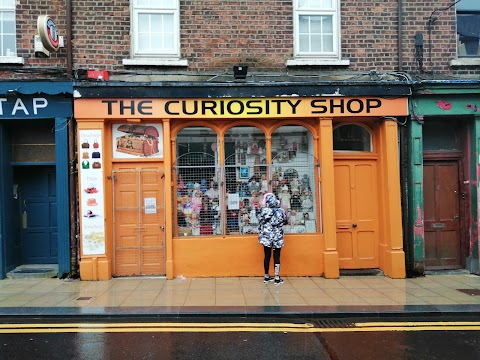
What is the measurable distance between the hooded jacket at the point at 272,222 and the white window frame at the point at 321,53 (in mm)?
3119

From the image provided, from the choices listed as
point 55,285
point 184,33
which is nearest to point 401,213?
point 184,33

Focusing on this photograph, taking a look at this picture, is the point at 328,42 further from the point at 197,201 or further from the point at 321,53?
the point at 197,201

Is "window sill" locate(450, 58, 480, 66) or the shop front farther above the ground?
"window sill" locate(450, 58, 480, 66)

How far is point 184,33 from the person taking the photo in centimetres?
922

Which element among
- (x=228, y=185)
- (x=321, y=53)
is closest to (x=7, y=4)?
(x=228, y=185)

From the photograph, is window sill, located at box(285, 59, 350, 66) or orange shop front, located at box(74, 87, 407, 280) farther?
window sill, located at box(285, 59, 350, 66)

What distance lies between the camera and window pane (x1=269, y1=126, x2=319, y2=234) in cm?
946

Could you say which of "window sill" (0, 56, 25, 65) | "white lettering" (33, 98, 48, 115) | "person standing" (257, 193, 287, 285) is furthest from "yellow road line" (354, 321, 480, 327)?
"window sill" (0, 56, 25, 65)

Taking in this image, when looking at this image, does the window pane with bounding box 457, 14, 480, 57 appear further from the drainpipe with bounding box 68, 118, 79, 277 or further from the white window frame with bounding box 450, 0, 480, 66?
the drainpipe with bounding box 68, 118, 79, 277

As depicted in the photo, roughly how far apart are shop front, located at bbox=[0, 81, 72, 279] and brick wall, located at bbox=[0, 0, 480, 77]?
0.57 meters

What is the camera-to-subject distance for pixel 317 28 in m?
9.56

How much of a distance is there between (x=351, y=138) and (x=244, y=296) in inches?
170

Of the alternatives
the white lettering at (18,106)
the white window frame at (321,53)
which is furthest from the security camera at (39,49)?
the white window frame at (321,53)

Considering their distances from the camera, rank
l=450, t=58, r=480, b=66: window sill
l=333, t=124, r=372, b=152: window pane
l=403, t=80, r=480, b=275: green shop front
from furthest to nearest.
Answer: l=333, t=124, r=372, b=152: window pane → l=450, t=58, r=480, b=66: window sill → l=403, t=80, r=480, b=275: green shop front
